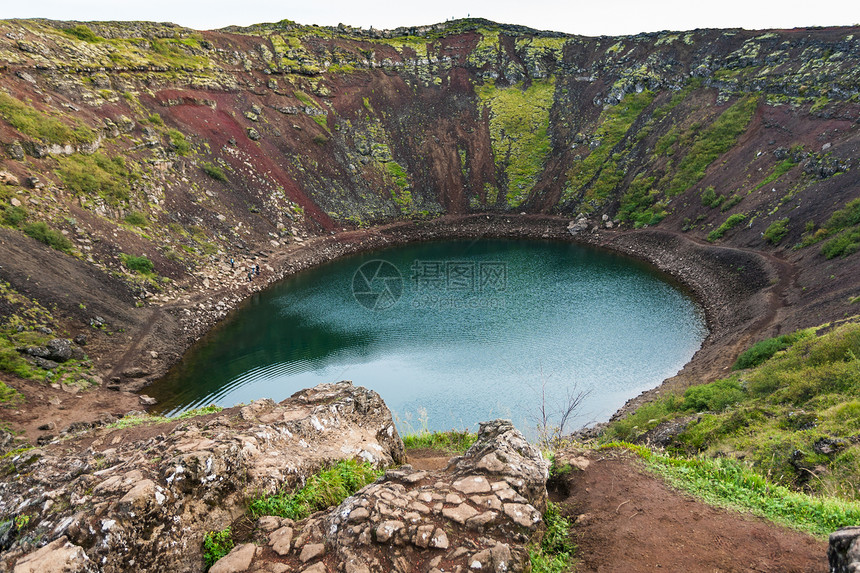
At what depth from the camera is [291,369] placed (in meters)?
29.5

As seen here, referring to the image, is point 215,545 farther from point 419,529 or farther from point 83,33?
point 83,33

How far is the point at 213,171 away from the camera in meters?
46.4

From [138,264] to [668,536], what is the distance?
36296 millimetres

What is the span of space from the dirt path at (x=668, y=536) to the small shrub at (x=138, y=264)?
33.9m

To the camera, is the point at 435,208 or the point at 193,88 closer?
the point at 193,88

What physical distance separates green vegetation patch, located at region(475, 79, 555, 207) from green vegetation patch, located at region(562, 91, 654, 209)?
228 inches

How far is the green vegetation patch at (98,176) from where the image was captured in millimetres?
33875

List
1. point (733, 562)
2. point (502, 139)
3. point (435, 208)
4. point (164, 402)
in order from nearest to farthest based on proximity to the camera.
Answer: point (733, 562), point (164, 402), point (435, 208), point (502, 139)

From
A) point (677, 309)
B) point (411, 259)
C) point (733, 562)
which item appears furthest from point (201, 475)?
point (411, 259)

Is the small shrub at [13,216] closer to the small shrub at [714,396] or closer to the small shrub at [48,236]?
the small shrub at [48,236]

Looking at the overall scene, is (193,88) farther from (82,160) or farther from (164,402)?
(164,402)

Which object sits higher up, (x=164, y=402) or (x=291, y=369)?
(x=291, y=369)

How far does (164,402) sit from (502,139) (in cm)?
5529

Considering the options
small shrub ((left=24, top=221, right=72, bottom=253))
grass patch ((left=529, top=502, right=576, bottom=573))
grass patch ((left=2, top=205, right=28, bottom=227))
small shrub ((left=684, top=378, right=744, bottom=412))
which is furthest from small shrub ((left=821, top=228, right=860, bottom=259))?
grass patch ((left=2, top=205, right=28, bottom=227))
